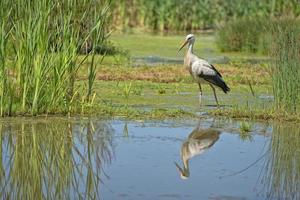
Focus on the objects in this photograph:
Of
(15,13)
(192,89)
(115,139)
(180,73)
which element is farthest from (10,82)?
(180,73)

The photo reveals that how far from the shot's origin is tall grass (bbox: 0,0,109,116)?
31.5 feet

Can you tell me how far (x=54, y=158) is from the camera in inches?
310

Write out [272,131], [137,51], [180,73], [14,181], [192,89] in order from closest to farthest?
[14,181] < [272,131] < [192,89] < [180,73] < [137,51]

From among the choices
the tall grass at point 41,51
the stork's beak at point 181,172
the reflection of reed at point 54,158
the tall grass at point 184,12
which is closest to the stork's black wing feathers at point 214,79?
the tall grass at point 41,51

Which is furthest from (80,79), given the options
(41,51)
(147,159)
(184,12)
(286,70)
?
(184,12)

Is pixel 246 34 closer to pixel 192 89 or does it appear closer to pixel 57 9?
pixel 192 89

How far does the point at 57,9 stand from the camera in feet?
32.8

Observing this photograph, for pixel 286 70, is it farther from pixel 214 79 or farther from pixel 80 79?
pixel 80 79

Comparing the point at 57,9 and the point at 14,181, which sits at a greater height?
the point at 57,9

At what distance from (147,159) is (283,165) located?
129 centimetres

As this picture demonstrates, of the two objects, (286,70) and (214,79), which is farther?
(214,79)

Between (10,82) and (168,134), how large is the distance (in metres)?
2.05

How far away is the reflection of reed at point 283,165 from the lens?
687 centimetres

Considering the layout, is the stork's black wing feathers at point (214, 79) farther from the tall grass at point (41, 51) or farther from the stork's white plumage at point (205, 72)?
the tall grass at point (41, 51)
